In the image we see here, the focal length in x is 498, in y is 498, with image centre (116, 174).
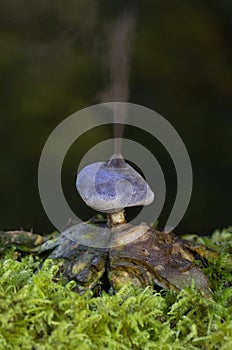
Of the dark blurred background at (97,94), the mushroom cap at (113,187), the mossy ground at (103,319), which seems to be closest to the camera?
the mossy ground at (103,319)

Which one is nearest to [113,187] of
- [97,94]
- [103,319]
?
[103,319]

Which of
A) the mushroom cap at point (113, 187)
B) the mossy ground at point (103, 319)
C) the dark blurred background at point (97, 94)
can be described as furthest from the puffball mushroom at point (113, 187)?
the dark blurred background at point (97, 94)

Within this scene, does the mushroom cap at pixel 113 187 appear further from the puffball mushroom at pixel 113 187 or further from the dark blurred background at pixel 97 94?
the dark blurred background at pixel 97 94

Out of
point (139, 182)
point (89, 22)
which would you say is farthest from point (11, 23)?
point (139, 182)

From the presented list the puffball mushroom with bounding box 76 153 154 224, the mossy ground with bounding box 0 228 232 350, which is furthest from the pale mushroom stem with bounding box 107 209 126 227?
the mossy ground with bounding box 0 228 232 350

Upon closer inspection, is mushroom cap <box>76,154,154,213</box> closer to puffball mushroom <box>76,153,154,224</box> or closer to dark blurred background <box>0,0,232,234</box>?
puffball mushroom <box>76,153,154,224</box>

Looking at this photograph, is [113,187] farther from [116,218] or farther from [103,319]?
[103,319]

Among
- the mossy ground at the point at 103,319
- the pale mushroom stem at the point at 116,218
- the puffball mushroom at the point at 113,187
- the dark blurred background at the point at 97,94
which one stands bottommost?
the mossy ground at the point at 103,319

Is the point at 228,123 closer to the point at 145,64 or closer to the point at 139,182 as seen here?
the point at 145,64
